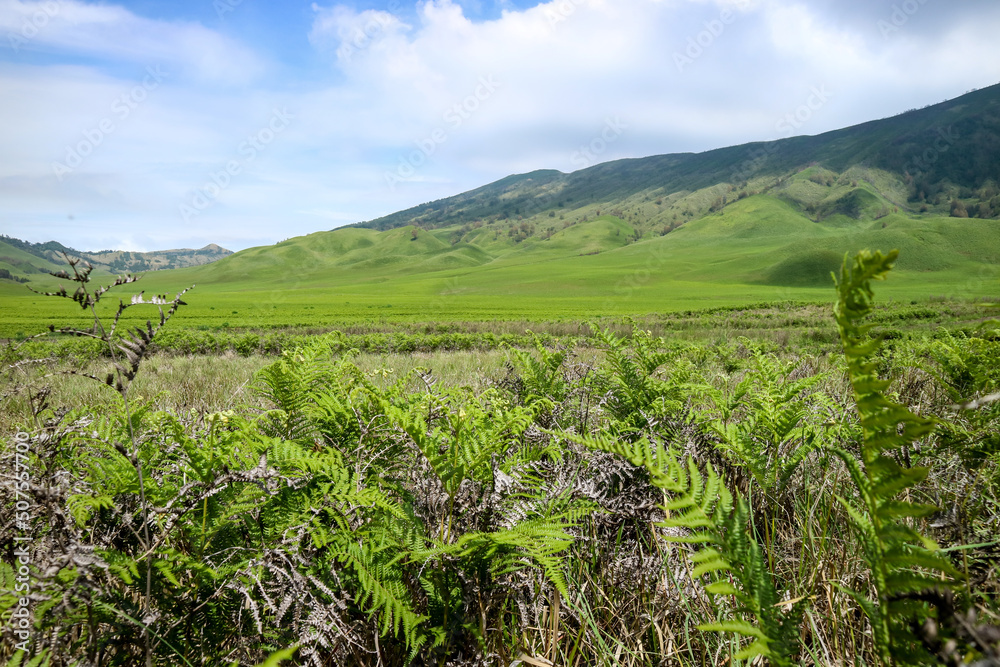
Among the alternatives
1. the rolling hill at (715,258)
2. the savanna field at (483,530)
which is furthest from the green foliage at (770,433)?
the rolling hill at (715,258)

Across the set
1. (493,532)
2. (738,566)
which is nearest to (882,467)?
(738,566)

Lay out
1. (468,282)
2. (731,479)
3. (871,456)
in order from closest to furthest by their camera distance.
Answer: (871,456), (731,479), (468,282)

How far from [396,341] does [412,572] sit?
1649cm

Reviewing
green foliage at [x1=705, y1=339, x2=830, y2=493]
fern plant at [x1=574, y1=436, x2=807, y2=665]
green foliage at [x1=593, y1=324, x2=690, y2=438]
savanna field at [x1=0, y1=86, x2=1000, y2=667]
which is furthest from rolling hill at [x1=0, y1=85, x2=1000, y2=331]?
fern plant at [x1=574, y1=436, x2=807, y2=665]

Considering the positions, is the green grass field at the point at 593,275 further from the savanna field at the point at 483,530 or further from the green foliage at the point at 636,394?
the savanna field at the point at 483,530

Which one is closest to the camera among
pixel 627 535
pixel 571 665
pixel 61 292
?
pixel 61 292

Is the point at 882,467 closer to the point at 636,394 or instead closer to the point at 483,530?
the point at 483,530

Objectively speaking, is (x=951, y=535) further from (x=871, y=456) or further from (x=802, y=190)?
(x=802, y=190)

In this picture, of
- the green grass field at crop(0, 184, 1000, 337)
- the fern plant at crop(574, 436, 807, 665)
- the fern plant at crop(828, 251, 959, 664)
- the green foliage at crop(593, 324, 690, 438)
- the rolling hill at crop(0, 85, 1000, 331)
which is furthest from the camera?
the rolling hill at crop(0, 85, 1000, 331)

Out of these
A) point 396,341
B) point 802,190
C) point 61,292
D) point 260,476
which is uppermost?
point 802,190

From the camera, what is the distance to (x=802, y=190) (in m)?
183

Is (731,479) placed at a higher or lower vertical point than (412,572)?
lower

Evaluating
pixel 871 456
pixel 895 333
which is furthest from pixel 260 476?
pixel 895 333

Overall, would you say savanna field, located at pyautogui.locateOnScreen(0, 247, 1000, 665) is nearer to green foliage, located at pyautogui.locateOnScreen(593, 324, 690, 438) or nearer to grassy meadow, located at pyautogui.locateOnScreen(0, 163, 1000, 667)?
grassy meadow, located at pyautogui.locateOnScreen(0, 163, 1000, 667)
